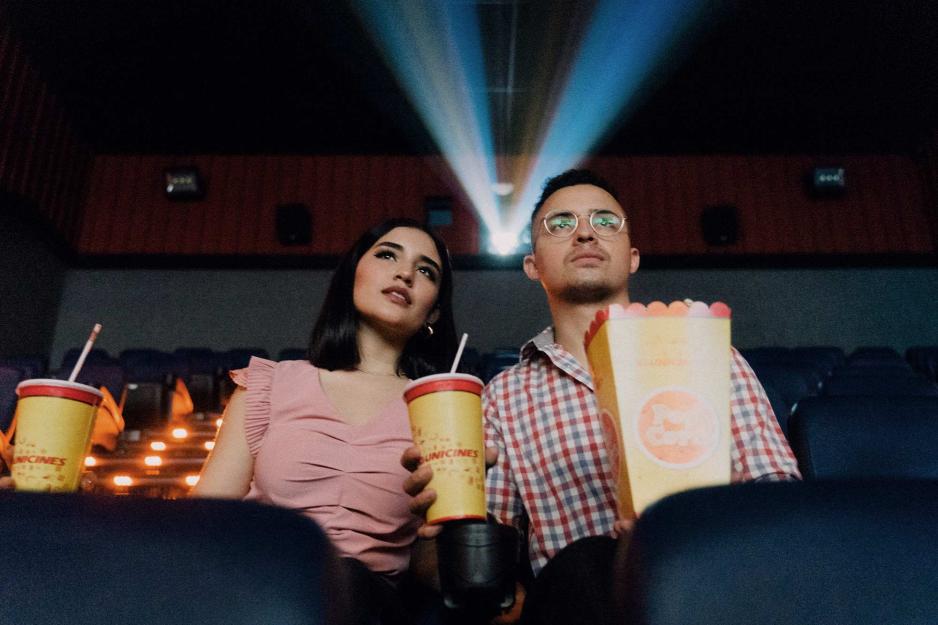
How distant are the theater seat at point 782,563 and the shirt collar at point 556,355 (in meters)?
0.41

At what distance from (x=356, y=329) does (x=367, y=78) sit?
2.57 meters

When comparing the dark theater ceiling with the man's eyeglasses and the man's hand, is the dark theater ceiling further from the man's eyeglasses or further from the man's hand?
the man's hand

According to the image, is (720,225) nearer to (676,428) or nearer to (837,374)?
(837,374)

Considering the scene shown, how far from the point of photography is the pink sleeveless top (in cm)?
62

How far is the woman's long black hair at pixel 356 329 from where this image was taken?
815mm

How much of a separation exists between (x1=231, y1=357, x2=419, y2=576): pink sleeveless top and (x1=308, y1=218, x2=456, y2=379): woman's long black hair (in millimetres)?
103

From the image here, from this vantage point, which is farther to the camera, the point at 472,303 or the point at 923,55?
the point at 472,303

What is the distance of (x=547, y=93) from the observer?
3.14 metres

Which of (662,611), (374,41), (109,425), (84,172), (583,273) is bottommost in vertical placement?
(662,611)

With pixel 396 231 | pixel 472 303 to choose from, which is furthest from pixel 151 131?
pixel 396 231

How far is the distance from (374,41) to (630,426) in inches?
111

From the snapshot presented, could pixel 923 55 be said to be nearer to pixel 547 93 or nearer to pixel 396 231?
pixel 547 93

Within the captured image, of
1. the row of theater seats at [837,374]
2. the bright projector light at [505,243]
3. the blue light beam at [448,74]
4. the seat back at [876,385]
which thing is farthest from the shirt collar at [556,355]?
the bright projector light at [505,243]

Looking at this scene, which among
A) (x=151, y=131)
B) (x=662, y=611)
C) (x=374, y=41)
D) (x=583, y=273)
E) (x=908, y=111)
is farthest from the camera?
(x=151, y=131)
